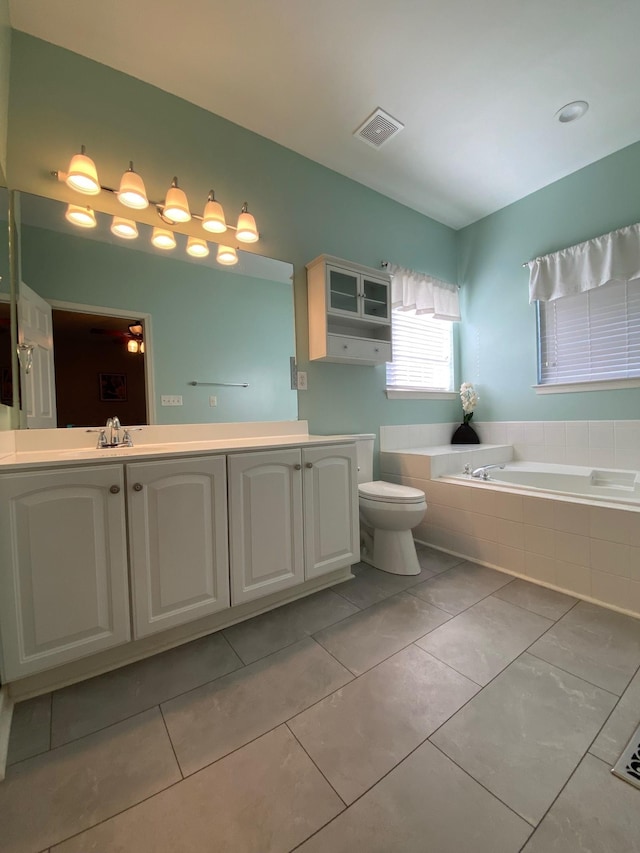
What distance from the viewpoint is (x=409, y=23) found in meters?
1.57

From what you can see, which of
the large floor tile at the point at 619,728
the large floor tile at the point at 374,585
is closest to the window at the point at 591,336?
the large floor tile at the point at 374,585

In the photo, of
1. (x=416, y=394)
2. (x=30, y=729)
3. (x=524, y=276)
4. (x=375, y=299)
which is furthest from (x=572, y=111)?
(x=30, y=729)

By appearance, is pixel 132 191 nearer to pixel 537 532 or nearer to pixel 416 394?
pixel 416 394

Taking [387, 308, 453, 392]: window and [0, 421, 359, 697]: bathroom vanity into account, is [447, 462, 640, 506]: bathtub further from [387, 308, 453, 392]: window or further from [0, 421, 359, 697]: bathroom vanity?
[0, 421, 359, 697]: bathroom vanity

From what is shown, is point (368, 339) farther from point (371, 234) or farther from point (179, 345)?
point (179, 345)

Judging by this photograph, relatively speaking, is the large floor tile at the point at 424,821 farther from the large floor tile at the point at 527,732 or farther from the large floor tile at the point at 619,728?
the large floor tile at the point at 619,728

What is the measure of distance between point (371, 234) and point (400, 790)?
9.75ft

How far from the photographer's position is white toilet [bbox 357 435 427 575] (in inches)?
77.0

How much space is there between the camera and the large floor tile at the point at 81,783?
797 mm

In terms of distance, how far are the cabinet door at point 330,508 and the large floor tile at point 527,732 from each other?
2.75 feet

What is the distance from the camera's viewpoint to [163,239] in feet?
5.86

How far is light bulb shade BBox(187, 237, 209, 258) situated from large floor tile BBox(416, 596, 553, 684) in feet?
7.02

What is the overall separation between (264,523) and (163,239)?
151 centimetres

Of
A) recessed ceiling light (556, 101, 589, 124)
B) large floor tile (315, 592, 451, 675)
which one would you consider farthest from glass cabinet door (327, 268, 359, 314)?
large floor tile (315, 592, 451, 675)
